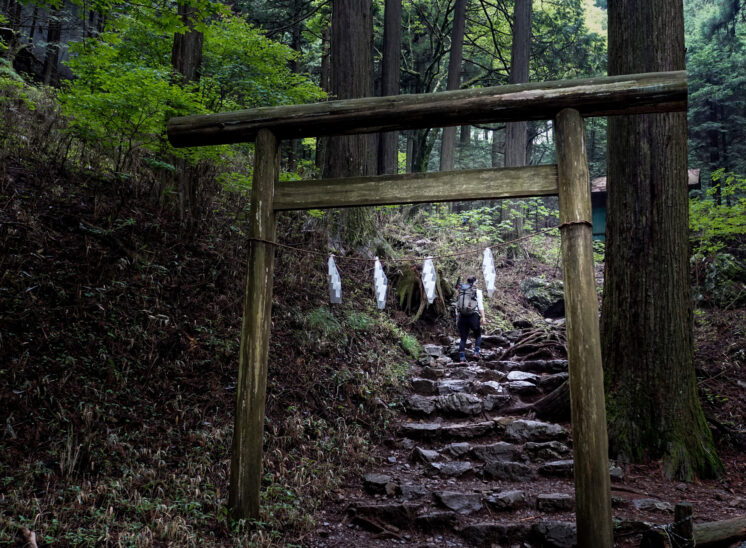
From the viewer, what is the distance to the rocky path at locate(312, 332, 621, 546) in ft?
14.4

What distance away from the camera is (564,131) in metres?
3.68

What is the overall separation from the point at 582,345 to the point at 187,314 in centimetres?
514

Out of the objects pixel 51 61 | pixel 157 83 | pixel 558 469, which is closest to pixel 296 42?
pixel 51 61

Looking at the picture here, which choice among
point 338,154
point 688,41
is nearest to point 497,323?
point 338,154

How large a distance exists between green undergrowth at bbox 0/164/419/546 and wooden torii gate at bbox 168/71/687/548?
89 cm

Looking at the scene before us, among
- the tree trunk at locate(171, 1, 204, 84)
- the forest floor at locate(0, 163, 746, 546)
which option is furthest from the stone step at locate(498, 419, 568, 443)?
the tree trunk at locate(171, 1, 204, 84)

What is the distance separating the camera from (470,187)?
3820 millimetres

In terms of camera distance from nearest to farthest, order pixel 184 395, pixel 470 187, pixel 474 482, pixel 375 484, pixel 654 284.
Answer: pixel 470 187
pixel 375 484
pixel 654 284
pixel 474 482
pixel 184 395

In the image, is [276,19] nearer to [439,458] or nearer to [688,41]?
[439,458]

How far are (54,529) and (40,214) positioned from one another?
4581 mm

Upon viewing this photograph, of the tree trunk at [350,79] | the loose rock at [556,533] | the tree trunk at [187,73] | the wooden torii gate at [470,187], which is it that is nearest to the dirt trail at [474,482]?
the loose rock at [556,533]

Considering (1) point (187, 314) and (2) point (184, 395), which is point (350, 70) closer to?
(1) point (187, 314)

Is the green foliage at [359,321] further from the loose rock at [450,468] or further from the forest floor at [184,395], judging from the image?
the loose rock at [450,468]

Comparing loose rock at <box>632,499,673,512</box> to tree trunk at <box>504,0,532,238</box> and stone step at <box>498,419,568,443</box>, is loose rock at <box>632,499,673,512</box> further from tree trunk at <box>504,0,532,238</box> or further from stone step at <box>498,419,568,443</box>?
tree trunk at <box>504,0,532,238</box>
